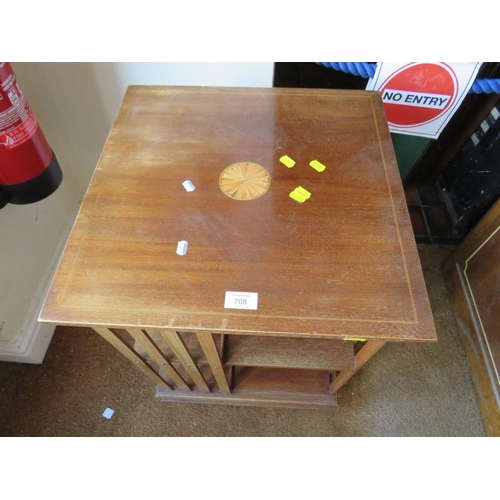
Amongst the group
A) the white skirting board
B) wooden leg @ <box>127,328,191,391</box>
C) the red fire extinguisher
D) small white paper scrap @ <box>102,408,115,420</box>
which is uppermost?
the red fire extinguisher

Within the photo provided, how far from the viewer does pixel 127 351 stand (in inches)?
34.6

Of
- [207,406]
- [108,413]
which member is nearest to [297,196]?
[207,406]

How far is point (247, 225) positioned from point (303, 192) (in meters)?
0.15

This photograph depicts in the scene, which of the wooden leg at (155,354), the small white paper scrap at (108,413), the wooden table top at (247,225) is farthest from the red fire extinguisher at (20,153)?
the small white paper scrap at (108,413)

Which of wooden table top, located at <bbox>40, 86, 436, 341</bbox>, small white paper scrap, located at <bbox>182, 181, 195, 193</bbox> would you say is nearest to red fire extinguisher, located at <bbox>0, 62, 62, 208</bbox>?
wooden table top, located at <bbox>40, 86, 436, 341</bbox>

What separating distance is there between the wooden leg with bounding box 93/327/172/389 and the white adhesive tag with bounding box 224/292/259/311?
261 millimetres

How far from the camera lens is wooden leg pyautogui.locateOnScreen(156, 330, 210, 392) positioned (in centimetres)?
77

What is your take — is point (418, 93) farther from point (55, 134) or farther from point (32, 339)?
point (32, 339)

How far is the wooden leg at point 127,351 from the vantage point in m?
0.75

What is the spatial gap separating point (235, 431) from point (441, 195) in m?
1.32

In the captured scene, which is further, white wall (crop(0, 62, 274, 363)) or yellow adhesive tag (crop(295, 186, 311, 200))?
white wall (crop(0, 62, 274, 363))

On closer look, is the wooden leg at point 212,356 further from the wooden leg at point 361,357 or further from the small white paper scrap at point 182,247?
the wooden leg at point 361,357

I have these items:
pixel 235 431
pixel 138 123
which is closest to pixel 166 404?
pixel 235 431

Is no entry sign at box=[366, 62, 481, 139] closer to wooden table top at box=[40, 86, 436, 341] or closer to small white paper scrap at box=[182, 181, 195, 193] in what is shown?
wooden table top at box=[40, 86, 436, 341]
